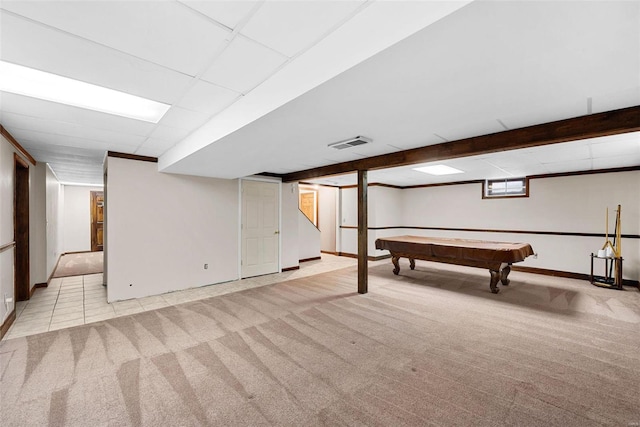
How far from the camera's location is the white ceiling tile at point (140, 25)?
128 centimetres

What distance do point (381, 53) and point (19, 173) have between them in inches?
218

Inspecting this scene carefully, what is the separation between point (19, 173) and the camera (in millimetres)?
4066

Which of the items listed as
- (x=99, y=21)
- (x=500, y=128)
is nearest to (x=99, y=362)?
(x=99, y=21)

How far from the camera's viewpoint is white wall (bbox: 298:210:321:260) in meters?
7.48

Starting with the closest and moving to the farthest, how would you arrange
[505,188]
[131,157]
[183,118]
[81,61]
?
[81,61] → [183,118] → [131,157] → [505,188]

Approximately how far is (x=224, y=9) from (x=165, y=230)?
160 inches

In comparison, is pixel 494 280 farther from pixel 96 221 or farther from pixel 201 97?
pixel 96 221

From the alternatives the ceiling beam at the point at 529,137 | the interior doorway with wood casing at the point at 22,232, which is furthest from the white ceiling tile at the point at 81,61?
the interior doorway with wood casing at the point at 22,232

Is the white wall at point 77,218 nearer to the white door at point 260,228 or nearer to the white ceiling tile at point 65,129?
the white door at point 260,228

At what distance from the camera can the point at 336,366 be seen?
2.35m

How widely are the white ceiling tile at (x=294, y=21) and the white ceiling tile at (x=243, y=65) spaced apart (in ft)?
0.28

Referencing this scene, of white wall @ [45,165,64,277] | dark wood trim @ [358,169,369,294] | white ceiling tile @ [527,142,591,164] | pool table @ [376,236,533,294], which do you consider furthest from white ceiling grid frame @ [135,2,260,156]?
pool table @ [376,236,533,294]

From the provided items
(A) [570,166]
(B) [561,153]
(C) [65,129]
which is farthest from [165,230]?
(A) [570,166]

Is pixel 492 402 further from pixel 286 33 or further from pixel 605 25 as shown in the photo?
pixel 286 33
